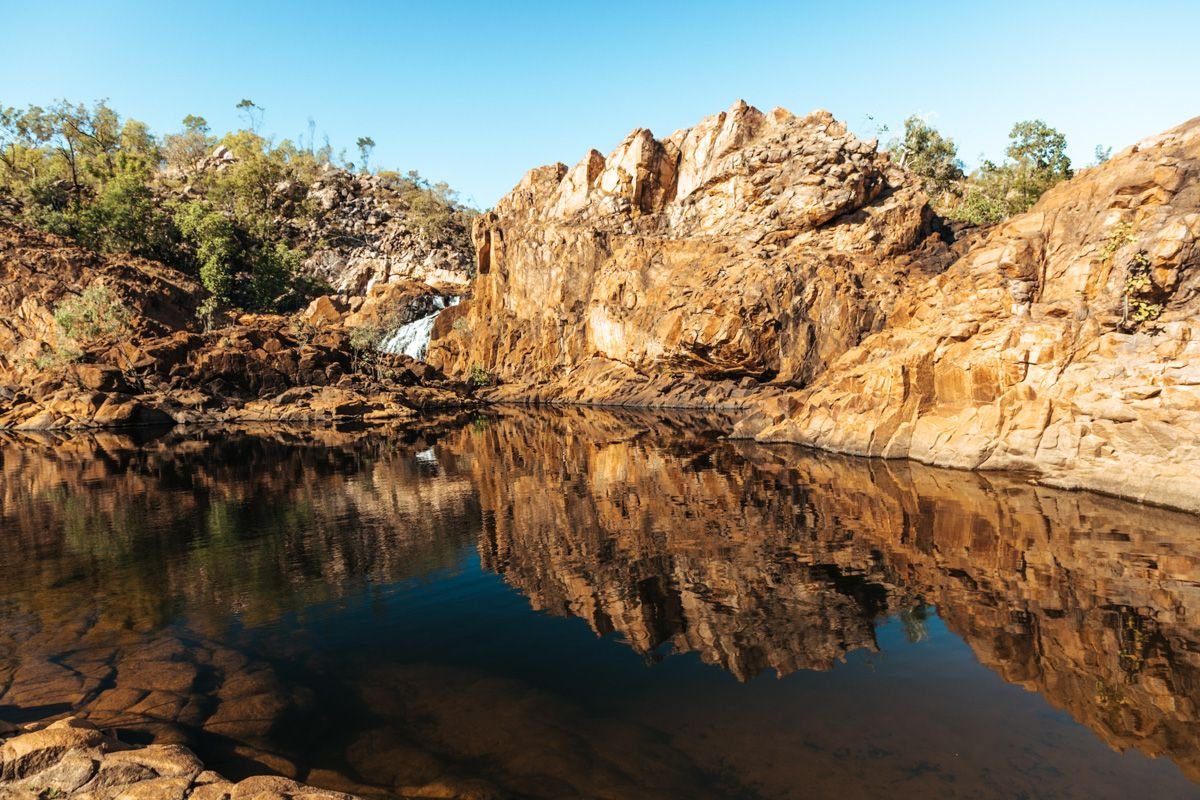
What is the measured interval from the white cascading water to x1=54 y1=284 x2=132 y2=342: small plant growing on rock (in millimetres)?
36834

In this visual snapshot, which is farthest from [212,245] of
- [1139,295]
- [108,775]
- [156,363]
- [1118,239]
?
[1139,295]

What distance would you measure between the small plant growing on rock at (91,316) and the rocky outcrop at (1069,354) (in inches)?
3506

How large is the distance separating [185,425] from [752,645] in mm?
82389

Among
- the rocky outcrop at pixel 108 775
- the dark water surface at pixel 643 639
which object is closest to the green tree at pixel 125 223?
the dark water surface at pixel 643 639

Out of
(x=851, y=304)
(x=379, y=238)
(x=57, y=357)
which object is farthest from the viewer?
(x=379, y=238)

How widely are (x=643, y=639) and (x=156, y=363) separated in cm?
8731

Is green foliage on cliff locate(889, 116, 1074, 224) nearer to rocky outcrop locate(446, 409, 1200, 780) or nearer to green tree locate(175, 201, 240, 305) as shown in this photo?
rocky outcrop locate(446, 409, 1200, 780)

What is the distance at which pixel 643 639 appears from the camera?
16109mm

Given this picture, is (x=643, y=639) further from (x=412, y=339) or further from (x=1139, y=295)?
(x=412, y=339)

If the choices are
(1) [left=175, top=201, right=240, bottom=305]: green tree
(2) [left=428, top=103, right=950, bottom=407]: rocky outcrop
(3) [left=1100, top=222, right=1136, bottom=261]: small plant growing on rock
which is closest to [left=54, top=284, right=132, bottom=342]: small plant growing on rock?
(1) [left=175, top=201, right=240, bottom=305]: green tree

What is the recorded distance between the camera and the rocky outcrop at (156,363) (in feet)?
252

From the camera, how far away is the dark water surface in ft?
36.5

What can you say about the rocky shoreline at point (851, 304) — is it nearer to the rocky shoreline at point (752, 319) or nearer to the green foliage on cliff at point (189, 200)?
the rocky shoreline at point (752, 319)

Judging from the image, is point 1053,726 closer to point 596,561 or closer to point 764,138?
point 596,561
